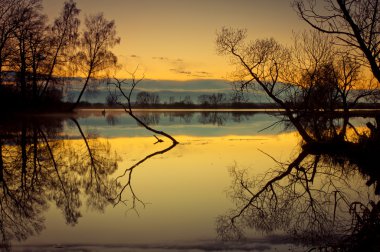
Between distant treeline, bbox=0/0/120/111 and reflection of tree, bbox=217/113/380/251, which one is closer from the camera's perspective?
reflection of tree, bbox=217/113/380/251

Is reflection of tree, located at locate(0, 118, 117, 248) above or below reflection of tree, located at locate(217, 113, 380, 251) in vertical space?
below

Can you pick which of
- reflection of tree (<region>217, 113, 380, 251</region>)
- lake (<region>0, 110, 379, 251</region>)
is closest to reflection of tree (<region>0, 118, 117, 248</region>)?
lake (<region>0, 110, 379, 251</region>)

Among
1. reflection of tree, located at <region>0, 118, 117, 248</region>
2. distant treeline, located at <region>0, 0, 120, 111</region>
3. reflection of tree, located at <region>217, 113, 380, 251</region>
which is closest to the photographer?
reflection of tree, located at <region>217, 113, 380, 251</region>

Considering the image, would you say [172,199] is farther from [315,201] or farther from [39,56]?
[39,56]

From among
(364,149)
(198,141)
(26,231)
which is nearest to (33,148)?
(198,141)

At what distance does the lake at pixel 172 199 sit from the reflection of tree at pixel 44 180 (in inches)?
1.0

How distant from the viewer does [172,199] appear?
361 inches

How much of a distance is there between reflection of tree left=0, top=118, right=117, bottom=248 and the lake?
0.03m

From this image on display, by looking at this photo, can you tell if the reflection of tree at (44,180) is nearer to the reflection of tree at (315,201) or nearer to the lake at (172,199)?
the lake at (172,199)

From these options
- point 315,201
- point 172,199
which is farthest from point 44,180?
point 315,201

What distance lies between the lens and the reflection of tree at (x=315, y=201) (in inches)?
245

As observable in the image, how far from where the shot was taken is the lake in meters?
6.28

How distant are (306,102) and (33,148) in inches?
439

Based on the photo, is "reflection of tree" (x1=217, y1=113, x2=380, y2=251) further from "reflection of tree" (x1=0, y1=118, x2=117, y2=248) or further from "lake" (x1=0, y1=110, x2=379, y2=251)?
"reflection of tree" (x1=0, y1=118, x2=117, y2=248)
